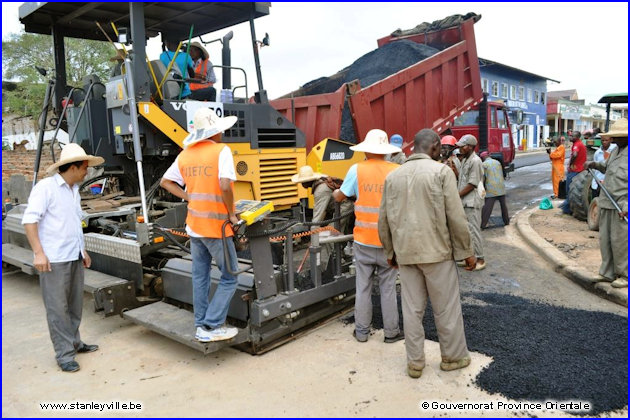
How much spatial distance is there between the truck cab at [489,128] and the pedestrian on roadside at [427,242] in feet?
26.3

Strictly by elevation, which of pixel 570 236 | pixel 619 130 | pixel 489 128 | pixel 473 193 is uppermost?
pixel 489 128

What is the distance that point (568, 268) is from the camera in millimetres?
5441

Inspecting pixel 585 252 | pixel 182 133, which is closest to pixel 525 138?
pixel 585 252

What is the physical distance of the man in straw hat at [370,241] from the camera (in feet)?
12.5

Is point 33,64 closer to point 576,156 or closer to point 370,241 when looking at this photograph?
point 576,156

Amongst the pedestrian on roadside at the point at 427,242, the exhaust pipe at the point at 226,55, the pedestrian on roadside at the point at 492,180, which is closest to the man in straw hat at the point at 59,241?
the pedestrian on roadside at the point at 427,242

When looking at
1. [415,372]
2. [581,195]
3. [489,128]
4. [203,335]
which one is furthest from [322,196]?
[489,128]

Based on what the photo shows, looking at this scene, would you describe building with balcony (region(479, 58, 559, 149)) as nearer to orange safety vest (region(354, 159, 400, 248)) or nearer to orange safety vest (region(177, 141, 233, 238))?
orange safety vest (region(354, 159, 400, 248))

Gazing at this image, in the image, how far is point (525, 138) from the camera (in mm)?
38531

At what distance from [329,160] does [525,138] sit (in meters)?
36.1

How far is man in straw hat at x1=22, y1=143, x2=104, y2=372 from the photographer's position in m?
3.51

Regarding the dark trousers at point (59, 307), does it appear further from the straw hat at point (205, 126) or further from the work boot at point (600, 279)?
the work boot at point (600, 279)

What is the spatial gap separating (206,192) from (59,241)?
3.87 feet

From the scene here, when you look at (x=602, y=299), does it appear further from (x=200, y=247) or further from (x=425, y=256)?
(x=200, y=247)
